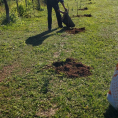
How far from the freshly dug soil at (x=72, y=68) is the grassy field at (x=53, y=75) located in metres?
0.15

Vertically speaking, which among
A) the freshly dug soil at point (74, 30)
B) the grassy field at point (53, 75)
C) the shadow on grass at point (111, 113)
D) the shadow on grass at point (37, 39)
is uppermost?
the freshly dug soil at point (74, 30)

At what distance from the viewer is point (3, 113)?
323 cm

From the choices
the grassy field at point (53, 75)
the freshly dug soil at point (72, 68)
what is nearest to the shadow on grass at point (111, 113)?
the grassy field at point (53, 75)

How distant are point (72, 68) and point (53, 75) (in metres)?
0.60

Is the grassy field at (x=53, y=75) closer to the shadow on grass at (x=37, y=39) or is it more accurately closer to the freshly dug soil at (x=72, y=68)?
the shadow on grass at (x=37, y=39)

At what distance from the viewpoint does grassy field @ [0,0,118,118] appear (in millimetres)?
3286

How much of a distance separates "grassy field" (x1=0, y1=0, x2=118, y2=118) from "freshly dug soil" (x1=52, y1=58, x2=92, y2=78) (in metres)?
0.15

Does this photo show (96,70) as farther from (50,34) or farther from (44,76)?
(50,34)

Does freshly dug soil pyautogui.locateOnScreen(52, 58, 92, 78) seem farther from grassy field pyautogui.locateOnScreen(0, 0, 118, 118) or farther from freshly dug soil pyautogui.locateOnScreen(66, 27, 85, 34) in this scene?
freshly dug soil pyautogui.locateOnScreen(66, 27, 85, 34)

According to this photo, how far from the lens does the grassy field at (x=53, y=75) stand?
3286 mm

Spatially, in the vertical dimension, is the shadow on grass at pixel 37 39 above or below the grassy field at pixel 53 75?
above

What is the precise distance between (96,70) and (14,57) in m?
2.67

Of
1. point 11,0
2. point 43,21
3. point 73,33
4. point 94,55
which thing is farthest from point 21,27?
point 11,0

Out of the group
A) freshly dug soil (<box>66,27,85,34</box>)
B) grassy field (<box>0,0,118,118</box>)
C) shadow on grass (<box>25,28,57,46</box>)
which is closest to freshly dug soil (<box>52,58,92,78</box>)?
grassy field (<box>0,0,118,118</box>)
